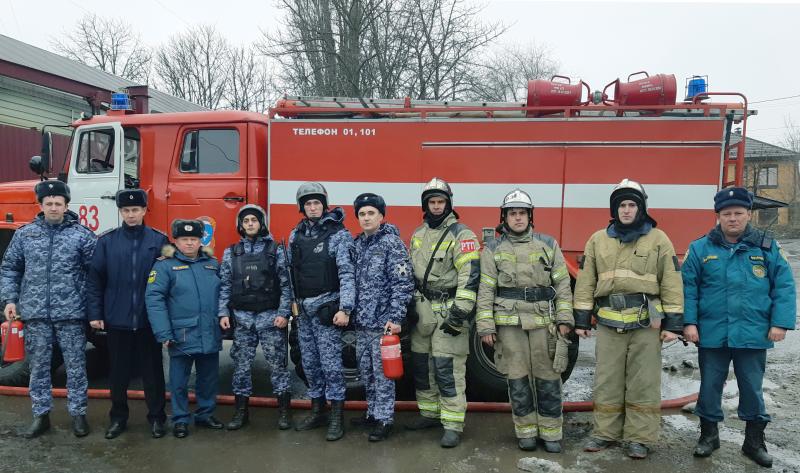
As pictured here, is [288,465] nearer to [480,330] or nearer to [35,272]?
[480,330]

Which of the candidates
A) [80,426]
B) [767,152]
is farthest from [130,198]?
[767,152]

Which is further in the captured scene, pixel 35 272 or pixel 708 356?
pixel 35 272

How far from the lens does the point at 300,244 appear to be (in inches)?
165

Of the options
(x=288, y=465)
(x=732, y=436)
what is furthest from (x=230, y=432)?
(x=732, y=436)

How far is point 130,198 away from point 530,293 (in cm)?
311

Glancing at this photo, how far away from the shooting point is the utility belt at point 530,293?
3834 mm

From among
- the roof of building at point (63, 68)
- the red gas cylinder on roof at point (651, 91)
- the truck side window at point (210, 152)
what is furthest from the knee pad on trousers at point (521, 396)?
the roof of building at point (63, 68)

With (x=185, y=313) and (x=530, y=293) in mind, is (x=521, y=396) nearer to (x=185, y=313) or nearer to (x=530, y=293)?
(x=530, y=293)

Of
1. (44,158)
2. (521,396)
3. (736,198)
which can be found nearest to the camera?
(736,198)

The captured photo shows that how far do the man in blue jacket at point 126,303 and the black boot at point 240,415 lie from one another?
20.7 inches

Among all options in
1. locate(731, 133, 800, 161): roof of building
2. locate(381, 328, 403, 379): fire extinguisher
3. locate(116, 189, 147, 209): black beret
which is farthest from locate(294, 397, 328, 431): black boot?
locate(731, 133, 800, 161): roof of building

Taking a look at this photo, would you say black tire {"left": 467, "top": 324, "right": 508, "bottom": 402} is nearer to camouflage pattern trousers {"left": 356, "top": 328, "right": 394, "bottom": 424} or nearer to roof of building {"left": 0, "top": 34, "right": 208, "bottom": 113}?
camouflage pattern trousers {"left": 356, "top": 328, "right": 394, "bottom": 424}

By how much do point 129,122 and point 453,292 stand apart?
11.8 ft

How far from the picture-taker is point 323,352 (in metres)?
4.16
